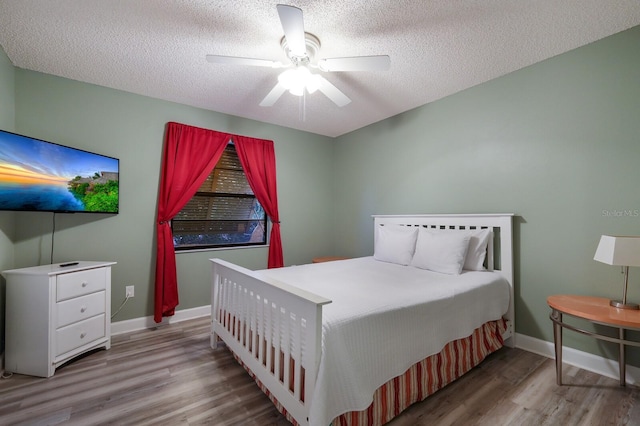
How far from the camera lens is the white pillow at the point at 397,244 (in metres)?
2.74

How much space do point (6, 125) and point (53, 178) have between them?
0.56 m

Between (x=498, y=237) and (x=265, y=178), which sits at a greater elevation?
(x=265, y=178)

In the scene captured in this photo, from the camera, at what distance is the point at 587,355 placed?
6.56ft

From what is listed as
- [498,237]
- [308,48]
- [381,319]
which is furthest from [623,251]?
[308,48]

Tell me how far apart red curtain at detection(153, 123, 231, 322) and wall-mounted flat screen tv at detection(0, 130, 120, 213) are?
0.44 m

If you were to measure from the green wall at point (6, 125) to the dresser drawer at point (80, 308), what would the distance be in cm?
43

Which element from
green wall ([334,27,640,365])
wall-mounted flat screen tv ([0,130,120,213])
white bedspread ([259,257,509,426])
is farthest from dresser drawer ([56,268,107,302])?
green wall ([334,27,640,365])

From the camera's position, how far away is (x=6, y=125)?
211cm

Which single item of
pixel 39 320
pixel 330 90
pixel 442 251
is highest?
pixel 330 90

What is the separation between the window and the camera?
3.21m

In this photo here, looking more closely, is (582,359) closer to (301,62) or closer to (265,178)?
(301,62)

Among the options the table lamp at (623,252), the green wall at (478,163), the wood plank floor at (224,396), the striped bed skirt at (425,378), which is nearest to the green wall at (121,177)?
the green wall at (478,163)

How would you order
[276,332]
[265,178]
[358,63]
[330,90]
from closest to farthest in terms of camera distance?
1. [276,332]
2. [358,63]
3. [330,90]
4. [265,178]

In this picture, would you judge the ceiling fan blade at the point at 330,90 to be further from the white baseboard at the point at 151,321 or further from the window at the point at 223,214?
the white baseboard at the point at 151,321
